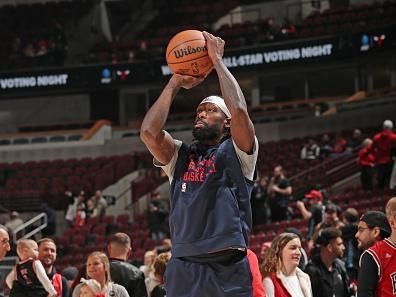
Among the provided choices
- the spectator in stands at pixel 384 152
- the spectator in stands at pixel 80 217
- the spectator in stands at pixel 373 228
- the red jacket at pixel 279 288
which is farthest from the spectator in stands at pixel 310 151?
the spectator in stands at pixel 373 228

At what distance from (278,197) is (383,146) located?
2049mm

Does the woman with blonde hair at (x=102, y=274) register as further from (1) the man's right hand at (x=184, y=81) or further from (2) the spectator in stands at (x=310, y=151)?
(2) the spectator in stands at (x=310, y=151)

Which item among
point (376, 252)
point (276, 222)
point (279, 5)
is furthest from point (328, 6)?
Result: point (376, 252)

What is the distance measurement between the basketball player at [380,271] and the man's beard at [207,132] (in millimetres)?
1105

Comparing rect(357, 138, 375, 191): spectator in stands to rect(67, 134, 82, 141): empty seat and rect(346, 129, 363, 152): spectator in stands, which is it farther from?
rect(67, 134, 82, 141): empty seat

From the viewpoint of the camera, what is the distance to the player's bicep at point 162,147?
444cm

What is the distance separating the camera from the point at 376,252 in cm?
486

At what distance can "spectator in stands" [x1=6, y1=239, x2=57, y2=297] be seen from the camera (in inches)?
284

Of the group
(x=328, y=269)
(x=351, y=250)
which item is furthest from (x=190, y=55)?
(x=351, y=250)

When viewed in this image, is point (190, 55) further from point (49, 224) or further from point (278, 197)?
point (49, 224)

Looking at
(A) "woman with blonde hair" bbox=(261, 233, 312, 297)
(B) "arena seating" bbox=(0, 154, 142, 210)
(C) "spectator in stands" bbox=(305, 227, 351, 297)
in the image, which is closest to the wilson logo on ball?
(A) "woman with blonde hair" bbox=(261, 233, 312, 297)

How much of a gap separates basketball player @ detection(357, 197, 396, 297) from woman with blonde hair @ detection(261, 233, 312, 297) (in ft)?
4.92

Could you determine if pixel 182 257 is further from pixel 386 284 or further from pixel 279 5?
pixel 279 5

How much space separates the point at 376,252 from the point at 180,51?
1532 millimetres
